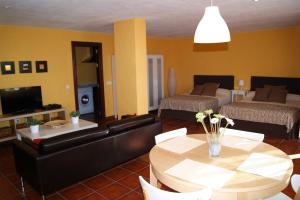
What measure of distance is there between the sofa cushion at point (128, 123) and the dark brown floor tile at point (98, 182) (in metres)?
0.67

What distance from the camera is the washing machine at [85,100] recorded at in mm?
7116

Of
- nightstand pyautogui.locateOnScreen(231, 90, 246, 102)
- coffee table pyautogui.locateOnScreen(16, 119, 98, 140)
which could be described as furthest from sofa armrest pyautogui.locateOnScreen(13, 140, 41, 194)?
nightstand pyautogui.locateOnScreen(231, 90, 246, 102)

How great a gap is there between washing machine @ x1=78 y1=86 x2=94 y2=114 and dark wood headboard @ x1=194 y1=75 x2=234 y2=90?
344cm

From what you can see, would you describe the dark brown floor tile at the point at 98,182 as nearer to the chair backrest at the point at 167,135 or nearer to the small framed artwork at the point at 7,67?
the chair backrest at the point at 167,135

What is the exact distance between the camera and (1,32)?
4781 mm

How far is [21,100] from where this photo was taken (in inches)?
199

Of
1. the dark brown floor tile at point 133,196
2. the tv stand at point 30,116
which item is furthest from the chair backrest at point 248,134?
the tv stand at point 30,116

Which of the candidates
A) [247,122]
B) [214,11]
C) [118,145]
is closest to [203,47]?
[247,122]

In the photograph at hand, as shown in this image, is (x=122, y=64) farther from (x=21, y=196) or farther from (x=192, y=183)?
(x=192, y=183)

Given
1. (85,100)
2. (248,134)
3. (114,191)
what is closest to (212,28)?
(248,134)

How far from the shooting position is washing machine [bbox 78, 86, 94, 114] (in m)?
7.12

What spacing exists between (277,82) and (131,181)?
4.99 meters

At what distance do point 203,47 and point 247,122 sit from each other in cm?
329

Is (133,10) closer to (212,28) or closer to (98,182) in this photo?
(212,28)
